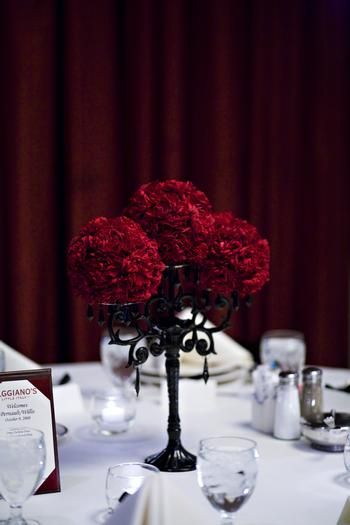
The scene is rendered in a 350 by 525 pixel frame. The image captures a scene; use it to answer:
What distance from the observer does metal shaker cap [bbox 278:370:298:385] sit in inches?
62.8

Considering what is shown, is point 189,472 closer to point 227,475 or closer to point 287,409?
point 287,409

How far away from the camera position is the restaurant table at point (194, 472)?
1203mm

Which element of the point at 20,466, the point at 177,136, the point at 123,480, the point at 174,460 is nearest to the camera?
the point at 20,466

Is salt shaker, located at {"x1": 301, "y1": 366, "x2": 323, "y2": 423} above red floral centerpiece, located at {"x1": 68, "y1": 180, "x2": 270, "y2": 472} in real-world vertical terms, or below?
below

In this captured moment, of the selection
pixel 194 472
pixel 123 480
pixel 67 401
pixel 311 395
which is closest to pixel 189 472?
pixel 194 472

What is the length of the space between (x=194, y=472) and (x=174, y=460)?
0.05 m

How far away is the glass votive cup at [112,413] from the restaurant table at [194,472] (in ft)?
0.07

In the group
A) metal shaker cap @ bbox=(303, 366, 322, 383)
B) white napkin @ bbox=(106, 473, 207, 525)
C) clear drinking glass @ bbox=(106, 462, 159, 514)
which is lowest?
clear drinking glass @ bbox=(106, 462, 159, 514)

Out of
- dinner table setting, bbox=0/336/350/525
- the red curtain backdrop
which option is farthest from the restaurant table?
the red curtain backdrop

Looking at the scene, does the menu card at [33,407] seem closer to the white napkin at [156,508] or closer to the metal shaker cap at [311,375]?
the white napkin at [156,508]

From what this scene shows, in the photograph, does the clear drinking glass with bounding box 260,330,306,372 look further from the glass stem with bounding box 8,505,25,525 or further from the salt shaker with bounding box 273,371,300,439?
the glass stem with bounding box 8,505,25,525

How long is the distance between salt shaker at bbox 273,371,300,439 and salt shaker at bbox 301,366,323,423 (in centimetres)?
5

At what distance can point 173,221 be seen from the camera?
136 centimetres

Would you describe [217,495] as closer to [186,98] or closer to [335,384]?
[335,384]
